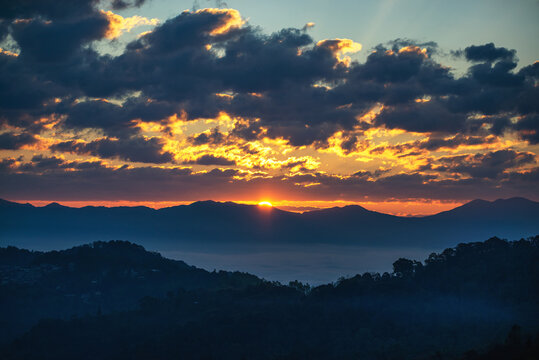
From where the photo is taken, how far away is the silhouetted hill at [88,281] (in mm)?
145000

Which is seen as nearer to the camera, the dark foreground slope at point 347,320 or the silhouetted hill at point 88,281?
the dark foreground slope at point 347,320

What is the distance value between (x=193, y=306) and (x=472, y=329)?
6097 cm

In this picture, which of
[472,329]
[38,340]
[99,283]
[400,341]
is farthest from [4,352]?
[472,329]

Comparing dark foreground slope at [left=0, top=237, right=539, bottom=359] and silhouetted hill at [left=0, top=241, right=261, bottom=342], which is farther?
silhouetted hill at [left=0, top=241, right=261, bottom=342]

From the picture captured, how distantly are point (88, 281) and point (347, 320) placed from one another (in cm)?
9498

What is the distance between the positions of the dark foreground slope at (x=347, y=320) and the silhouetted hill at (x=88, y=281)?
2960cm

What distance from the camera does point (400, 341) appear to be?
8056cm

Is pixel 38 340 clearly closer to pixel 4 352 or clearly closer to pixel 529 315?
pixel 4 352

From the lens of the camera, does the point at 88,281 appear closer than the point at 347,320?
No

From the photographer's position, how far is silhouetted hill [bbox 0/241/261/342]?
14500 centimetres

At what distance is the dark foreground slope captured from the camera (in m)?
81.3

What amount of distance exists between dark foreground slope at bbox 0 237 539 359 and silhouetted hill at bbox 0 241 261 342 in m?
29.6

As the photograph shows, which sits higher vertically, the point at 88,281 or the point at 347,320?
the point at 88,281

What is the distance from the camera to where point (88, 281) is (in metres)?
163
